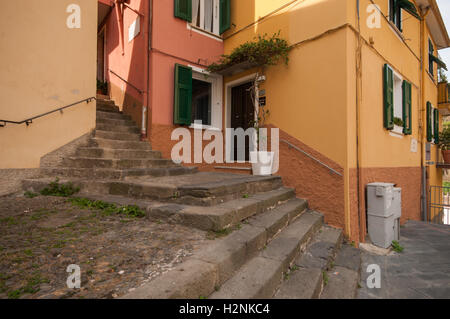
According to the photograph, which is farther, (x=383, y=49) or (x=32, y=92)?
(x=383, y=49)

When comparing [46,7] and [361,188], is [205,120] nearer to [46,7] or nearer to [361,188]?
[46,7]

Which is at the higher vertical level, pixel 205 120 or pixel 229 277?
pixel 205 120

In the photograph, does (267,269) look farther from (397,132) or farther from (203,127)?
(397,132)

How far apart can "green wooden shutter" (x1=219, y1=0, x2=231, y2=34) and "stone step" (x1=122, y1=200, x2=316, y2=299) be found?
5.65 meters

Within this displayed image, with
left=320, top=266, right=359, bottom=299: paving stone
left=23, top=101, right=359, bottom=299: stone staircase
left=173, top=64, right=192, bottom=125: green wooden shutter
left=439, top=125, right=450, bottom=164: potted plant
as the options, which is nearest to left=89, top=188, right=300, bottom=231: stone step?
left=23, top=101, right=359, bottom=299: stone staircase

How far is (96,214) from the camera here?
2.90 m

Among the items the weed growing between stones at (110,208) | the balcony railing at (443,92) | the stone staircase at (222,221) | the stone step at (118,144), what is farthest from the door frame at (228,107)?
the balcony railing at (443,92)

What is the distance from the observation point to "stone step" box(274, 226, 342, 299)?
199 cm

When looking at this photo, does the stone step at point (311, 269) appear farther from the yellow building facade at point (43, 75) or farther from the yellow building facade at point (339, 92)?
the yellow building facade at point (43, 75)

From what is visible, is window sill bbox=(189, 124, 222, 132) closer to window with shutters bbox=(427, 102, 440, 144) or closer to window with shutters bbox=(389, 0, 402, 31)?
window with shutters bbox=(389, 0, 402, 31)

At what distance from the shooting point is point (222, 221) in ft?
7.94

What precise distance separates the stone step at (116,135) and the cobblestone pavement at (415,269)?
201 inches

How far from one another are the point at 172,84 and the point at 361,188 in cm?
463

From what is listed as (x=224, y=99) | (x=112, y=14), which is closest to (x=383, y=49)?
(x=224, y=99)
